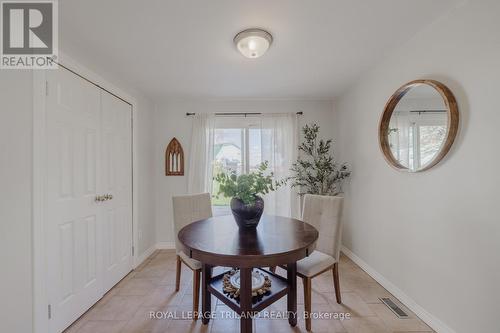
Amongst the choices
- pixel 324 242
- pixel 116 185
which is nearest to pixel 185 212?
pixel 116 185

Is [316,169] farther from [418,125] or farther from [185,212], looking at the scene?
[185,212]

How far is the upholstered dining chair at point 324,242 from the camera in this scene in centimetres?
174

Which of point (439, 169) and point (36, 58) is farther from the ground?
point (36, 58)

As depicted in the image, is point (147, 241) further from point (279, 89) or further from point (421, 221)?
point (421, 221)

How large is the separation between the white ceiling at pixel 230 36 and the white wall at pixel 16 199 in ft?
2.07

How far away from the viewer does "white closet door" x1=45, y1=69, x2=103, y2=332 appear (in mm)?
1645

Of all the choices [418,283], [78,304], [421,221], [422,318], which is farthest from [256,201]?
[78,304]

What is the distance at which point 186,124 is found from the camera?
3.43 m

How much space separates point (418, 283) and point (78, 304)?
9.61 feet

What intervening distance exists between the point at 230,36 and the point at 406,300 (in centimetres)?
278

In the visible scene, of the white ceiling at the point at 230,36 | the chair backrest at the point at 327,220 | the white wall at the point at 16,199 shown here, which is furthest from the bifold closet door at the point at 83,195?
the chair backrest at the point at 327,220

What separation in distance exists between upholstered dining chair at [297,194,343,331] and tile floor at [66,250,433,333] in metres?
0.19

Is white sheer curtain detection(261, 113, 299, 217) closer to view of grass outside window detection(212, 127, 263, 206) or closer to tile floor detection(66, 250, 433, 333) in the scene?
view of grass outside window detection(212, 127, 263, 206)

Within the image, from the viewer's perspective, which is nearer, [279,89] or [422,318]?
[422,318]
